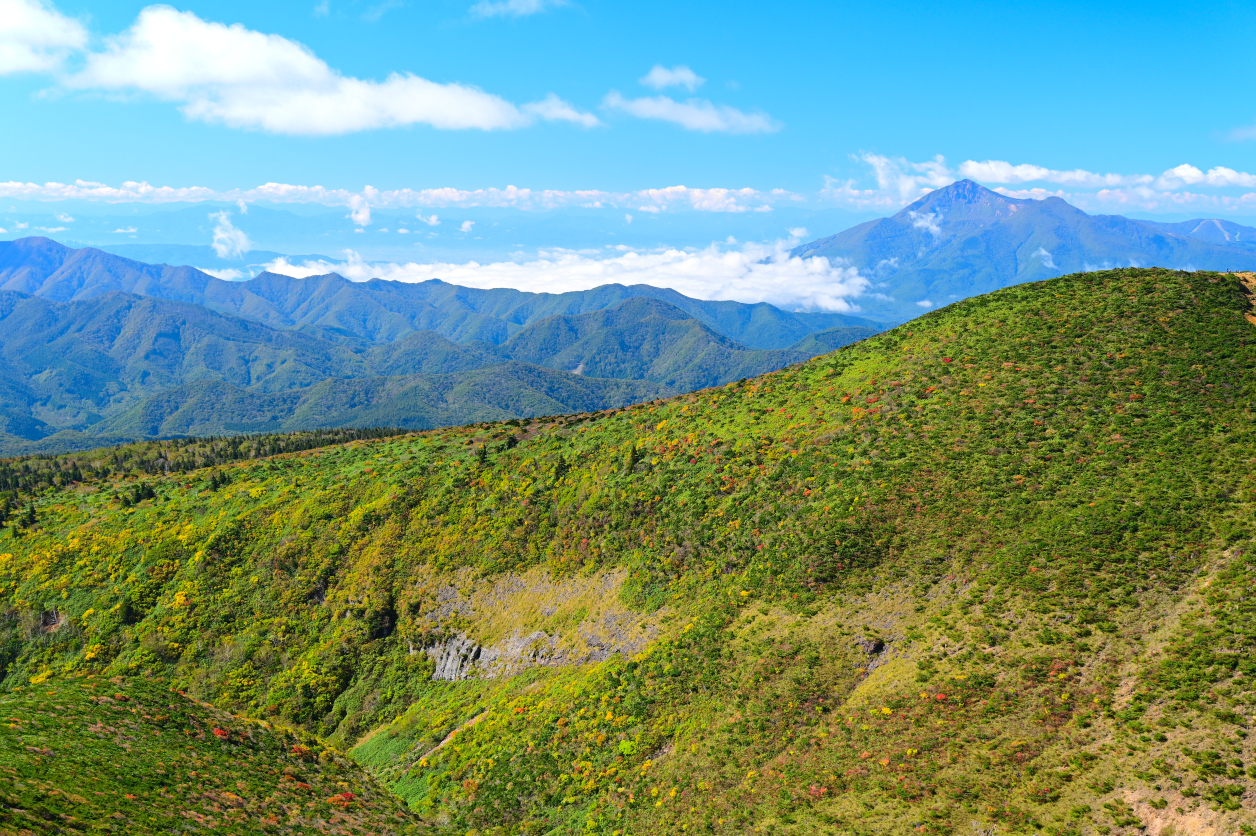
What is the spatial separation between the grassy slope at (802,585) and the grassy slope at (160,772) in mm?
5813

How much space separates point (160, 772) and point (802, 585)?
120 ft

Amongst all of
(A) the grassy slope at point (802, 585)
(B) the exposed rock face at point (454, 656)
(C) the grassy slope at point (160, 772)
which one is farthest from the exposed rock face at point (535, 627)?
(C) the grassy slope at point (160, 772)

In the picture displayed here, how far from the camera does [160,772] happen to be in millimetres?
29219

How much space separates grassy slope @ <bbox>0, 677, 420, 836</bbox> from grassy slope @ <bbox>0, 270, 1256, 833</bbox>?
19.1 ft

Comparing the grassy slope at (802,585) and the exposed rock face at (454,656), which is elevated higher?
the grassy slope at (802,585)

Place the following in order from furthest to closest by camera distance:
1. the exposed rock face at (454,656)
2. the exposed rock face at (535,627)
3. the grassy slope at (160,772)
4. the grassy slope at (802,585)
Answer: the exposed rock face at (454,656) → the exposed rock face at (535,627) → the grassy slope at (802,585) → the grassy slope at (160,772)

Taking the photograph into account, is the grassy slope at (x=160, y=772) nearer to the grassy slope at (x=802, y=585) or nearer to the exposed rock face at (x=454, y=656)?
the grassy slope at (x=802, y=585)

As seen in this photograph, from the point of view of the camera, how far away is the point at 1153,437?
4256cm

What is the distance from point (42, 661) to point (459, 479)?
130ft

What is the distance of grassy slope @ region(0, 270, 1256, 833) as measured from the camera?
88.9 ft

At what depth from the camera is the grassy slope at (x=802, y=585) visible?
2709cm

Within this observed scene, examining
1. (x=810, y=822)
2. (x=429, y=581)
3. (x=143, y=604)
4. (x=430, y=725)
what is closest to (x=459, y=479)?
(x=429, y=581)

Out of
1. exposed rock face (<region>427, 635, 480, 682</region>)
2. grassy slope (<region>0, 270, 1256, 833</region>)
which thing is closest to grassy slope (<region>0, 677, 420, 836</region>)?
grassy slope (<region>0, 270, 1256, 833</region>)

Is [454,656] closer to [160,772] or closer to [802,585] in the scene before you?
A: [160,772]
